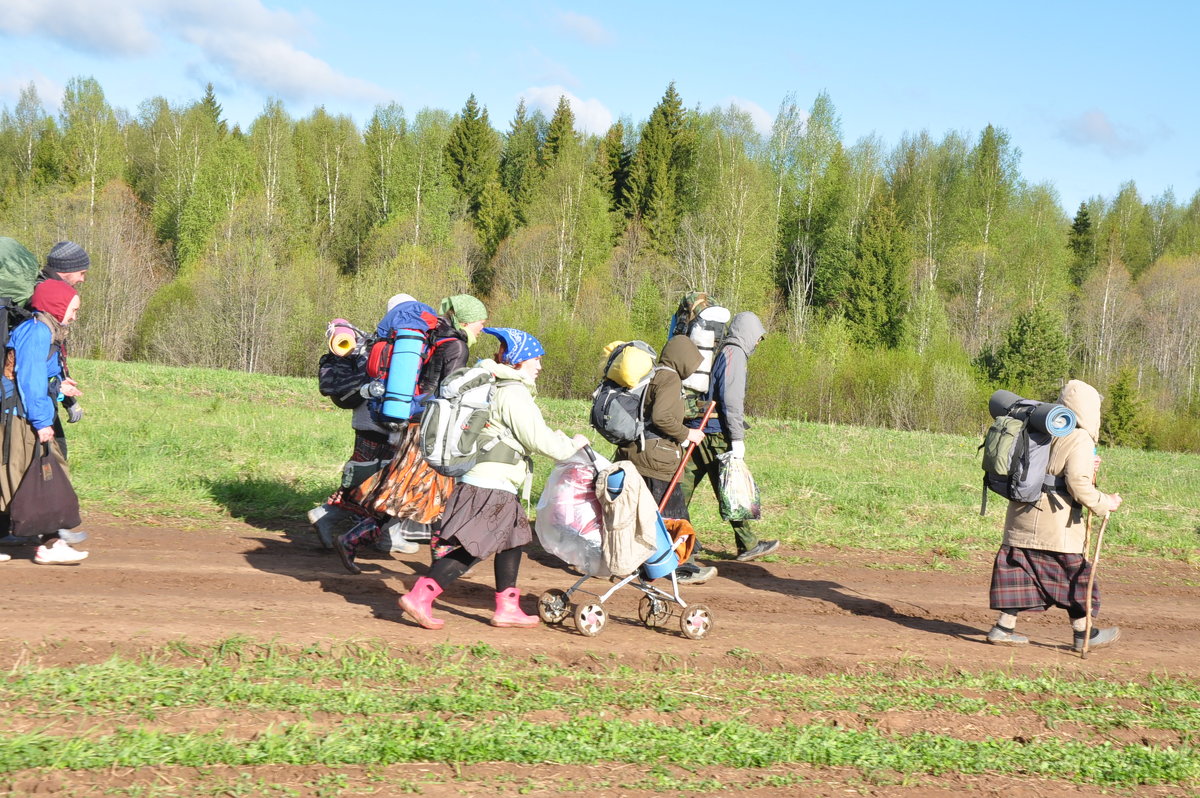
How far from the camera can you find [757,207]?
45.5 meters

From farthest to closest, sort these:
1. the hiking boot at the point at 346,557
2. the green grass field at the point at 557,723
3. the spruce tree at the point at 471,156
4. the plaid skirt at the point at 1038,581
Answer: the spruce tree at the point at 471,156 < the hiking boot at the point at 346,557 < the plaid skirt at the point at 1038,581 < the green grass field at the point at 557,723

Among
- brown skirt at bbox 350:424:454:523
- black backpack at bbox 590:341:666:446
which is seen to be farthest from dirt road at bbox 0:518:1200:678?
black backpack at bbox 590:341:666:446

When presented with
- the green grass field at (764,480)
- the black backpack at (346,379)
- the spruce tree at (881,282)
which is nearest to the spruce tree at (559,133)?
the spruce tree at (881,282)

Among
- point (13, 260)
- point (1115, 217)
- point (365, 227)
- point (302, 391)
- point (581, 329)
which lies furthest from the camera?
point (1115, 217)

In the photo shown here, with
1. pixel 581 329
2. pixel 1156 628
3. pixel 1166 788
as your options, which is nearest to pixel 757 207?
pixel 581 329

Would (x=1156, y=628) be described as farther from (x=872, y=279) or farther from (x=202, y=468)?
(x=872, y=279)

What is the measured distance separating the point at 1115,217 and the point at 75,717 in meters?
73.2

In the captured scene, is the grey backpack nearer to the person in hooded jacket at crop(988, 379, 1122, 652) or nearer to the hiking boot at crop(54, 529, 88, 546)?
the hiking boot at crop(54, 529, 88, 546)

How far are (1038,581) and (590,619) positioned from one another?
293 cm

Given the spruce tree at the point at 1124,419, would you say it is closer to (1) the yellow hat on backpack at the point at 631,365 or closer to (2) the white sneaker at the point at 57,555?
(1) the yellow hat on backpack at the point at 631,365

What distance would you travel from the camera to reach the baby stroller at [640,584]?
245 inches

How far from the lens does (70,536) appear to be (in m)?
7.38

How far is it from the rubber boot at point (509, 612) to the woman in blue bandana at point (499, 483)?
28 centimetres

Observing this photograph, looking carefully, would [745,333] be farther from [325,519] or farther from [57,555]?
[57,555]
